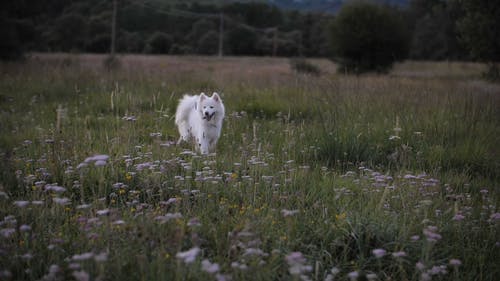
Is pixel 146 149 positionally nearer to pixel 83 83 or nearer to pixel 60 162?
pixel 60 162

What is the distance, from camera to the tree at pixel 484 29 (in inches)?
773

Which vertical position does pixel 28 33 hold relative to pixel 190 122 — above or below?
above

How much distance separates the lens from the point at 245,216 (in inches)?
132

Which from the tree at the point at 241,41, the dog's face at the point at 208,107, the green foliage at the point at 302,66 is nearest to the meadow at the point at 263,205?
the dog's face at the point at 208,107

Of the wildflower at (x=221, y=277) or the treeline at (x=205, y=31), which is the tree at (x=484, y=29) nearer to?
the treeline at (x=205, y=31)

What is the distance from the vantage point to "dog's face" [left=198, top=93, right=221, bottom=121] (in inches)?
247

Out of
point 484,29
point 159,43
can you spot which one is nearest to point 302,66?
point 484,29

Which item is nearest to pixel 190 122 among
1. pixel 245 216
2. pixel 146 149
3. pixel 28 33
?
pixel 146 149

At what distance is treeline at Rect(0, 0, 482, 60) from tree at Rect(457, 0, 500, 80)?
490 inches

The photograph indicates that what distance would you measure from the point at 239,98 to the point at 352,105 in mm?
3149

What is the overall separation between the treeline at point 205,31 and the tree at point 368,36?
6.75 metres

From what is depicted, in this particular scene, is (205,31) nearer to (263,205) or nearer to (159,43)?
(159,43)

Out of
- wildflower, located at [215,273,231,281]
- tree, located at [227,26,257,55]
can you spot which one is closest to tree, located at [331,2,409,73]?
wildflower, located at [215,273,231,281]

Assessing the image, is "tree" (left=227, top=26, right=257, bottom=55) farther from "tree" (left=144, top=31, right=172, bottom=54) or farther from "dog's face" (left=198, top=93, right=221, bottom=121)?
"dog's face" (left=198, top=93, right=221, bottom=121)
